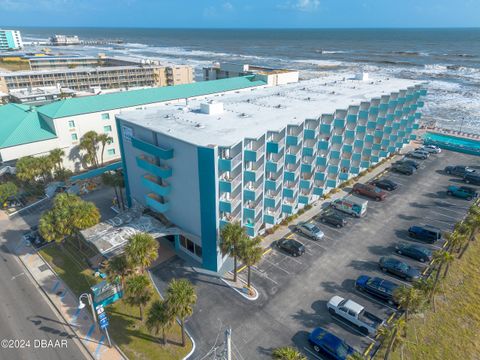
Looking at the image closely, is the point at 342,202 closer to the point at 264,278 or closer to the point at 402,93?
the point at 264,278

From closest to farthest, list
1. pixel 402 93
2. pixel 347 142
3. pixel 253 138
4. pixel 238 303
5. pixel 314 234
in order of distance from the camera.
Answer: pixel 238 303 < pixel 253 138 < pixel 314 234 < pixel 347 142 < pixel 402 93

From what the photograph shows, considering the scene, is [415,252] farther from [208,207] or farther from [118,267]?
[118,267]

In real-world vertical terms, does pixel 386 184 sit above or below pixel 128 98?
below

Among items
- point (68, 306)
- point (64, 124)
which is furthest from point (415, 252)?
point (64, 124)

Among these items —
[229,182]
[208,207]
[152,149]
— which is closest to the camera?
[229,182]

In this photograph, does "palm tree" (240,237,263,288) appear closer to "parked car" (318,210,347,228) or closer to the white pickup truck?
the white pickup truck

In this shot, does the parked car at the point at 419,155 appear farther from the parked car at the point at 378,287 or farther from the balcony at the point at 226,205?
the balcony at the point at 226,205

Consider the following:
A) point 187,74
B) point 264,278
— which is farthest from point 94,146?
point 187,74
